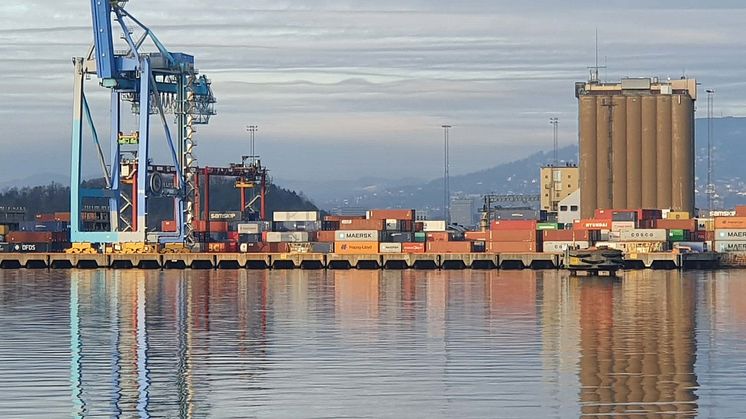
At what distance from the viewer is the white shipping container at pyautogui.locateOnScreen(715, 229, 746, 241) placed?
Result: 298ft

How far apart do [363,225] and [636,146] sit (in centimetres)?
3490

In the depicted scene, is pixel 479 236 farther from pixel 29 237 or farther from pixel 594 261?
pixel 29 237

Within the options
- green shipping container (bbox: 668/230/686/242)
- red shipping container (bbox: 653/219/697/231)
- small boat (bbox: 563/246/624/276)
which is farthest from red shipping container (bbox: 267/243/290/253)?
small boat (bbox: 563/246/624/276)

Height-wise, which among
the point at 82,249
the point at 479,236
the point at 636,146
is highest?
the point at 636,146

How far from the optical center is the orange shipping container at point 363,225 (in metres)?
92.0

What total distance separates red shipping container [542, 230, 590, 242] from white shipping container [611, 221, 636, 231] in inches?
75.1

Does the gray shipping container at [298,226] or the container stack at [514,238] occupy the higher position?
the gray shipping container at [298,226]

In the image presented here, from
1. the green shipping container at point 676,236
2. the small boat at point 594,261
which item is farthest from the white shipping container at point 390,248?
the small boat at point 594,261

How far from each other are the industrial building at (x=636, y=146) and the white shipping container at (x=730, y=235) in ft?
73.9

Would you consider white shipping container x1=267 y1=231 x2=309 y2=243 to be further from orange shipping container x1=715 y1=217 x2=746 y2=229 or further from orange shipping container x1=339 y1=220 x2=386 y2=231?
orange shipping container x1=715 y1=217 x2=746 y2=229

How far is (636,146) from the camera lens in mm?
117812

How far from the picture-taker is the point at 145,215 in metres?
87.9

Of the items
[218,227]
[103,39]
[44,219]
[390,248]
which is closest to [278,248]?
[390,248]

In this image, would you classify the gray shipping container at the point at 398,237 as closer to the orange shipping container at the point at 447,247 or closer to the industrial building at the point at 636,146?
the orange shipping container at the point at 447,247
